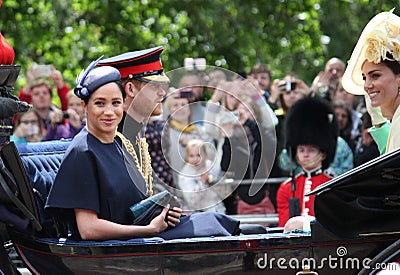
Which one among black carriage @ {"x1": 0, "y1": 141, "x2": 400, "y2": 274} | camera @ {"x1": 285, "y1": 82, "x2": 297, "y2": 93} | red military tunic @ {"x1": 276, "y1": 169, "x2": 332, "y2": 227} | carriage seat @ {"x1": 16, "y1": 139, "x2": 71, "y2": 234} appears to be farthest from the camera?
camera @ {"x1": 285, "y1": 82, "x2": 297, "y2": 93}

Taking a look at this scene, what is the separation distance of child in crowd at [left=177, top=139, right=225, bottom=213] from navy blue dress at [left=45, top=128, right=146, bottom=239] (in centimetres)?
45

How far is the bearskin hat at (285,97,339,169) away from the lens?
7.76 m

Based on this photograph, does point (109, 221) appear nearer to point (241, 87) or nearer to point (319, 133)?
point (241, 87)

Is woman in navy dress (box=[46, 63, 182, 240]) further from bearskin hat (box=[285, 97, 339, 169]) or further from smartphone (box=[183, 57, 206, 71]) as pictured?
bearskin hat (box=[285, 97, 339, 169])

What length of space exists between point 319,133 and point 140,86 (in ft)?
8.50

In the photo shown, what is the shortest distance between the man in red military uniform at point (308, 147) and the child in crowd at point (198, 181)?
22.4 inches

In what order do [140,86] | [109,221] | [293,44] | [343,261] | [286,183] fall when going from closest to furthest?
[343,261], [109,221], [140,86], [286,183], [293,44]

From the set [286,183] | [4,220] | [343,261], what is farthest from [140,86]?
[286,183]

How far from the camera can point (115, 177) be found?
16.4 ft

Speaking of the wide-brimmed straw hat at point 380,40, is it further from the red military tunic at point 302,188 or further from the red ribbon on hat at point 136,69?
the red military tunic at point 302,188

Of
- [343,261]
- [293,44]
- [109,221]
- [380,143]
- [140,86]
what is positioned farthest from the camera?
[293,44]

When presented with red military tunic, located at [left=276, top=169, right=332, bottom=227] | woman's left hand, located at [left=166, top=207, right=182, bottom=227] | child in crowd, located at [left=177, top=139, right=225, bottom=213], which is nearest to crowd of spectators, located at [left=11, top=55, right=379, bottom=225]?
child in crowd, located at [left=177, top=139, right=225, bottom=213]

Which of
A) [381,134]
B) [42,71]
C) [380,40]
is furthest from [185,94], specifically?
[42,71]

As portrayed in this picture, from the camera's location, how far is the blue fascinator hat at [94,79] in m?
5.02
